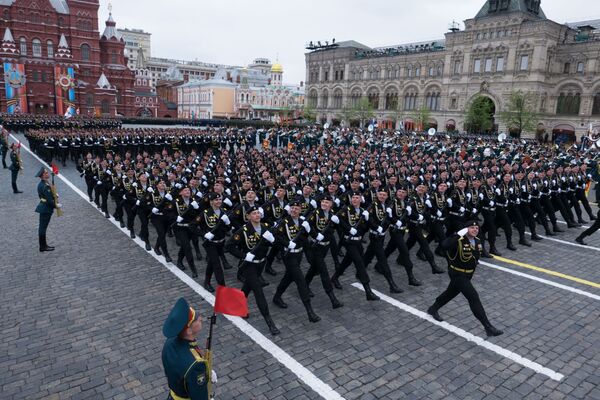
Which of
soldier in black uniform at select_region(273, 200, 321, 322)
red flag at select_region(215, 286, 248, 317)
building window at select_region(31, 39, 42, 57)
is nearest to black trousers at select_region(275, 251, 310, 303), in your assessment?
soldier in black uniform at select_region(273, 200, 321, 322)

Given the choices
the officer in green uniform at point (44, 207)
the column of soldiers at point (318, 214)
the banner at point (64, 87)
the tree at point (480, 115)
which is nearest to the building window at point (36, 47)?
the banner at point (64, 87)

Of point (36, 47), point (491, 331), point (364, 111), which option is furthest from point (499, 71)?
point (36, 47)

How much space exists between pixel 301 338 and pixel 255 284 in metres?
1.19

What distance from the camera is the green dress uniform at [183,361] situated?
11.1 ft

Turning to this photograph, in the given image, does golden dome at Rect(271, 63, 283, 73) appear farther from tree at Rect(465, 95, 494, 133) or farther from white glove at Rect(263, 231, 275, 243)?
white glove at Rect(263, 231, 275, 243)

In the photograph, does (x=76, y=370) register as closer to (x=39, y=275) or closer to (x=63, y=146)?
(x=39, y=275)

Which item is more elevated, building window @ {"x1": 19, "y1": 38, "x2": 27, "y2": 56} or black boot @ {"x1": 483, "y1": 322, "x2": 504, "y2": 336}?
building window @ {"x1": 19, "y1": 38, "x2": 27, "y2": 56}

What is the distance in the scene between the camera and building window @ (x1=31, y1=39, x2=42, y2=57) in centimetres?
6388

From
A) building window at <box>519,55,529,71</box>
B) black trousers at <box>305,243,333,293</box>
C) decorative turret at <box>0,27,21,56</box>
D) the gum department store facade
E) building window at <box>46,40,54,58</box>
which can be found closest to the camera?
black trousers at <box>305,243,333,293</box>

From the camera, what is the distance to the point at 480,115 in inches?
2148

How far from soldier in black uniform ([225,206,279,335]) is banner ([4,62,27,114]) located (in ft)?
226

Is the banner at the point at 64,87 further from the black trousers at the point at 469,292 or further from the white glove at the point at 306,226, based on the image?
the black trousers at the point at 469,292

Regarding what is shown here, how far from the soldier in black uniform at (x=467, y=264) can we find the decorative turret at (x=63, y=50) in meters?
74.9

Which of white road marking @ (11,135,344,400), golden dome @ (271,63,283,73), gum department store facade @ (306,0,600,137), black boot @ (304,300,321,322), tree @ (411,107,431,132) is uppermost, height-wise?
golden dome @ (271,63,283,73)
